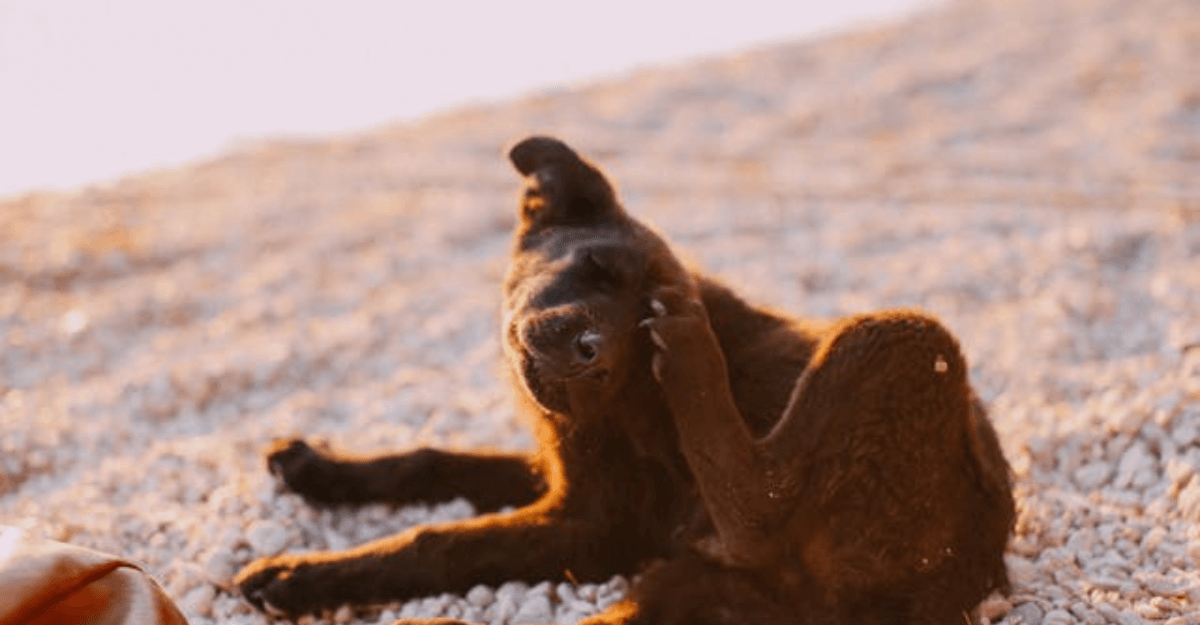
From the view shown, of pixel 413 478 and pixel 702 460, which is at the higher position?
pixel 702 460

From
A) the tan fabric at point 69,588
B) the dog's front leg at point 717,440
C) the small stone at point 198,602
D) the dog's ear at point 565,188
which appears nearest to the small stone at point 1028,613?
the dog's front leg at point 717,440

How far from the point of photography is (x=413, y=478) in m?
4.49

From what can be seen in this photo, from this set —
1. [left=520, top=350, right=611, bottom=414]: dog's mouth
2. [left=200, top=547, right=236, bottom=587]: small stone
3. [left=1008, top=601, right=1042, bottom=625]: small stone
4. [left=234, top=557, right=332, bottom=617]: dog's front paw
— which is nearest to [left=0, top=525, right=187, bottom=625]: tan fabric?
[left=234, top=557, right=332, bottom=617]: dog's front paw

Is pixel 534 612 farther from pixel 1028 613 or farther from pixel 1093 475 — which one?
pixel 1093 475

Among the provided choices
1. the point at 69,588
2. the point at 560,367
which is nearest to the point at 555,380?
the point at 560,367

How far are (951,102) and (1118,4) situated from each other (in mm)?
3359

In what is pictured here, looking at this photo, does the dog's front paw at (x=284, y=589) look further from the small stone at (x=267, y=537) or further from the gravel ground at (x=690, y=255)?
the small stone at (x=267, y=537)

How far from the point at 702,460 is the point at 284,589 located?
4.67 feet

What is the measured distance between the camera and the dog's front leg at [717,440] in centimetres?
326

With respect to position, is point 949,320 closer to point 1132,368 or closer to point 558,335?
point 1132,368

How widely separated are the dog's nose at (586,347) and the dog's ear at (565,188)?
698mm

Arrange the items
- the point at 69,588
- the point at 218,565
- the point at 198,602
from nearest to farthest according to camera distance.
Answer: the point at 69,588 < the point at 198,602 < the point at 218,565

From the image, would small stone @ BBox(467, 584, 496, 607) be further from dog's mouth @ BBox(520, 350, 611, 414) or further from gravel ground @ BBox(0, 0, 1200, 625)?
dog's mouth @ BBox(520, 350, 611, 414)

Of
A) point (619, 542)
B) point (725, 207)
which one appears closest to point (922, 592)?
point (619, 542)
